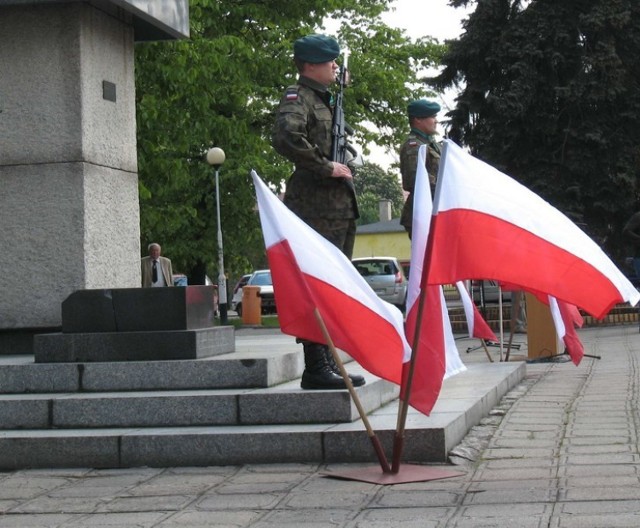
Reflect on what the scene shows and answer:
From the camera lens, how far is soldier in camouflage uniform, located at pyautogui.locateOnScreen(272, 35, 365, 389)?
23.2ft

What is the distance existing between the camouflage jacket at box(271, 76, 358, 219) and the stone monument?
218cm

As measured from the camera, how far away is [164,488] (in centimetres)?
607

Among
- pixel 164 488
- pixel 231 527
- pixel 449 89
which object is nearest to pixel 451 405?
pixel 164 488

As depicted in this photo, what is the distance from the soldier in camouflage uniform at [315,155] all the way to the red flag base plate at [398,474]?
951 mm

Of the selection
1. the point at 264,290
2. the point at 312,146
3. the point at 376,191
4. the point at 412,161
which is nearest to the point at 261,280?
the point at 264,290

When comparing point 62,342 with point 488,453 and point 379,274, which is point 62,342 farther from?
point 379,274

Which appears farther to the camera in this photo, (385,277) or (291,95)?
(385,277)

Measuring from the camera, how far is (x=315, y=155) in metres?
7.04

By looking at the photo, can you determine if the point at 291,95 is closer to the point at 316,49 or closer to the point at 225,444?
the point at 316,49

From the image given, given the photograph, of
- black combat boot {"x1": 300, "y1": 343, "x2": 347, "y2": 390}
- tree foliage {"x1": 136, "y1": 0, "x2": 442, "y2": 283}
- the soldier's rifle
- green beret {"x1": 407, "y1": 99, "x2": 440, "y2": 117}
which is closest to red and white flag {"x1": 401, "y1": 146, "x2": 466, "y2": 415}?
black combat boot {"x1": 300, "y1": 343, "x2": 347, "y2": 390}

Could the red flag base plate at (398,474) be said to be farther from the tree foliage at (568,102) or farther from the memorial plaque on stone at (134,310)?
the tree foliage at (568,102)

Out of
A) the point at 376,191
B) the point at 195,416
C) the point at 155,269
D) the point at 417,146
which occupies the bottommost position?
the point at 195,416

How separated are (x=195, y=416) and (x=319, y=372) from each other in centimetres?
75

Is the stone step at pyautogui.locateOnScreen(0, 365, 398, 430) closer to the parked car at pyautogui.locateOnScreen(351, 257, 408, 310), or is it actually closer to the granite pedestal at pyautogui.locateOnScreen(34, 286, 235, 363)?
the granite pedestal at pyautogui.locateOnScreen(34, 286, 235, 363)
